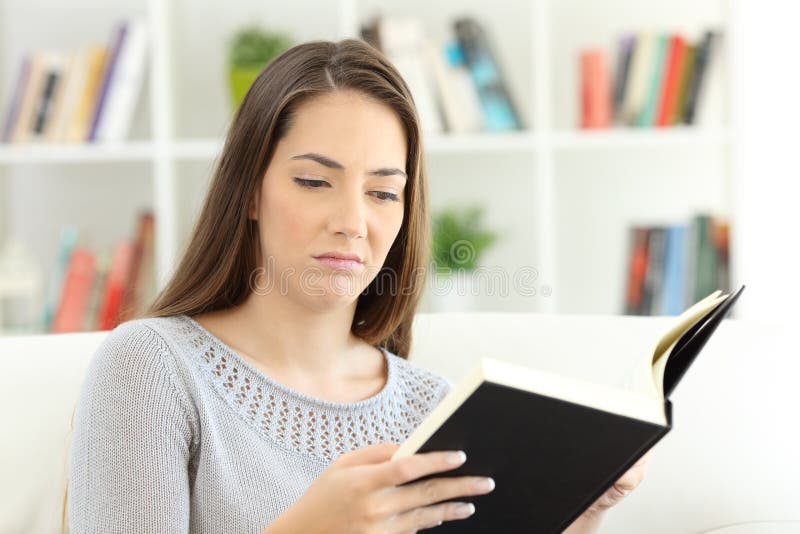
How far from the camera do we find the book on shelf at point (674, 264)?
2.83 m

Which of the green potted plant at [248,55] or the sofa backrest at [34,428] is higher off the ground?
the green potted plant at [248,55]

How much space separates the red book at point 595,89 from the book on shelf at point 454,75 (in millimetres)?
209

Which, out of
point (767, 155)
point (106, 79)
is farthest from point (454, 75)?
point (106, 79)

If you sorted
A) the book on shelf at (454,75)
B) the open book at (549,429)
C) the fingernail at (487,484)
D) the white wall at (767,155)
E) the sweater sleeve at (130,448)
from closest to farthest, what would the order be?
the open book at (549,429)
the fingernail at (487,484)
the sweater sleeve at (130,448)
the white wall at (767,155)
the book on shelf at (454,75)

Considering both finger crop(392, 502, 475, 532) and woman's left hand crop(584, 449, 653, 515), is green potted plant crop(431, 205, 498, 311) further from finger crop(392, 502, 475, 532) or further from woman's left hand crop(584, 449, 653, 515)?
finger crop(392, 502, 475, 532)

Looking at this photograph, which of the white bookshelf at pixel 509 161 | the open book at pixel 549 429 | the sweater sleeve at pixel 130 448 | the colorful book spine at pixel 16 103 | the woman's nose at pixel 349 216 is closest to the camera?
the open book at pixel 549 429

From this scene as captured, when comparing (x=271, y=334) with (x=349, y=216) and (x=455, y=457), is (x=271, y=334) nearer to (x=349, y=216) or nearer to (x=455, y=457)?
(x=349, y=216)

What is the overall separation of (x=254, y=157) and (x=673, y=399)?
769 millimetres

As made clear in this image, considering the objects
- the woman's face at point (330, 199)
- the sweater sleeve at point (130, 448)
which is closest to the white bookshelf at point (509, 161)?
the woman's face at point (330, 199)

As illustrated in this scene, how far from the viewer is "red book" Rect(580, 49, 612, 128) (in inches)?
111

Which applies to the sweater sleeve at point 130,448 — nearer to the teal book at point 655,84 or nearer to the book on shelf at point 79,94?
the book on shelf at point 79,94

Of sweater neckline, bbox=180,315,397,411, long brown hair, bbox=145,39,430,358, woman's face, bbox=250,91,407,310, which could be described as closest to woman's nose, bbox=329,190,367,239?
woman's face, bbox=250,91,407,310

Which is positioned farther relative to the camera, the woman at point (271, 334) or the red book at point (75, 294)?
the red book at point (75, 294)

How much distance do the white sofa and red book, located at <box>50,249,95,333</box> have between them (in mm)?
1549
